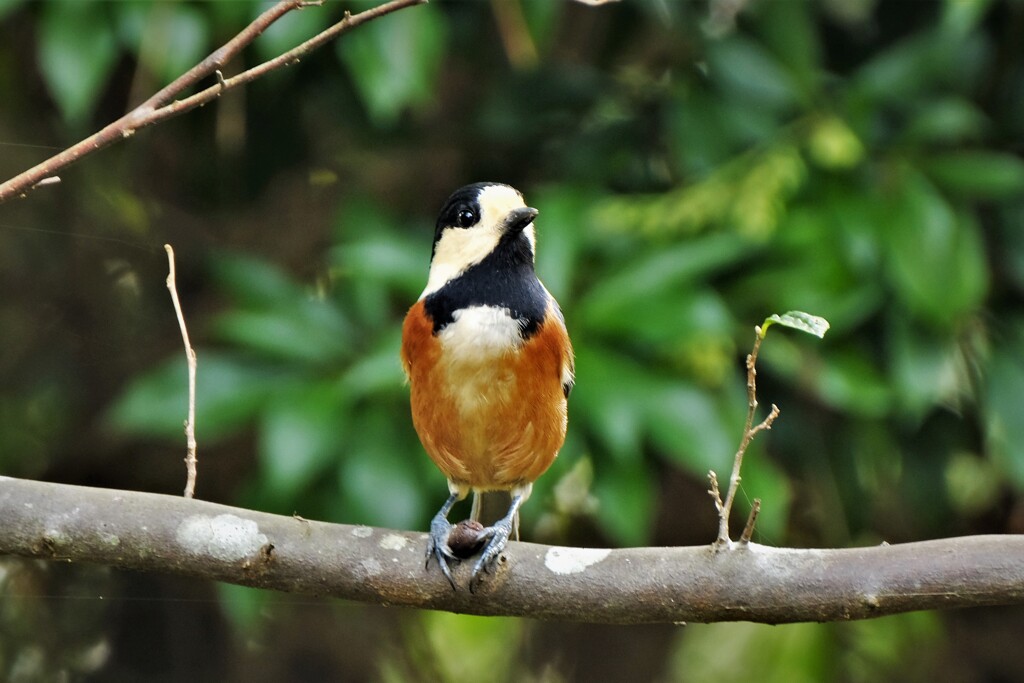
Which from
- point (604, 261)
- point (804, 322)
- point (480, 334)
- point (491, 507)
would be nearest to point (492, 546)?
point (480, 334)

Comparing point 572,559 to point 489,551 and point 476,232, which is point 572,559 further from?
point 476,232

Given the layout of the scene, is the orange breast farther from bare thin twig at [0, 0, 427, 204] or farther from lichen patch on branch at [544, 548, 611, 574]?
bare thin twig at [0, 0, 427, 204]

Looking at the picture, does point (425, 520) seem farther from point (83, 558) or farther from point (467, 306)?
point (83, 558)

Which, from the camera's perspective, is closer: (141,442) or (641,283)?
(641,283)

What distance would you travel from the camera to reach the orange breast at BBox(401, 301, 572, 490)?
2506 mm

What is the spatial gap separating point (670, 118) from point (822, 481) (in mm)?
1229

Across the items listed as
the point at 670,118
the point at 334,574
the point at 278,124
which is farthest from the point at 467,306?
the point at 278,124

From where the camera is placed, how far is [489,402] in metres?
2.50

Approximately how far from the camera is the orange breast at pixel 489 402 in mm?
2506

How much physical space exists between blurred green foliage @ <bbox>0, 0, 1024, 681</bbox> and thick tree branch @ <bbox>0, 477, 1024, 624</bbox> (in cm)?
109

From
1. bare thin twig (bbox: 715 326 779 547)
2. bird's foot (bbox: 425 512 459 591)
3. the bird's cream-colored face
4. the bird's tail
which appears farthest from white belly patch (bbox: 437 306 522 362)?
bare thin twig (bbox: 715 326 779 547)

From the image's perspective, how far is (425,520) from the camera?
339cm

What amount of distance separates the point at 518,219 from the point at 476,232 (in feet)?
0.33

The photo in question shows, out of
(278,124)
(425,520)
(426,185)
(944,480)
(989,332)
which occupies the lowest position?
(944,480)
